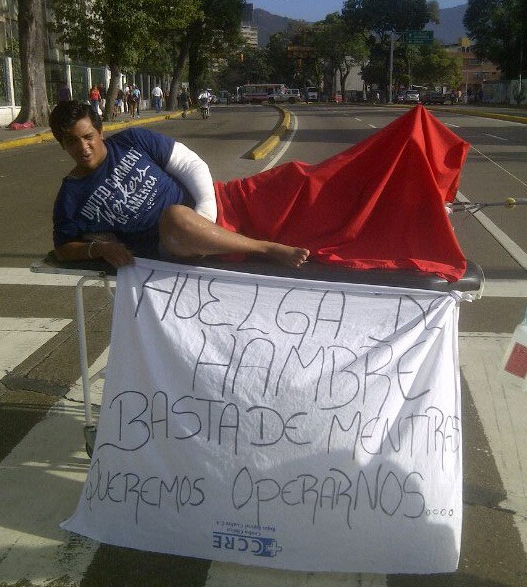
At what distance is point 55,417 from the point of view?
4062mm

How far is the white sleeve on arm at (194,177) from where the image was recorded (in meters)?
3.34

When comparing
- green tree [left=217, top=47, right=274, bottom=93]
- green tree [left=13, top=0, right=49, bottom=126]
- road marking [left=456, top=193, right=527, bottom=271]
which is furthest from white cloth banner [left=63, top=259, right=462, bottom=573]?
green tree [left=217, top=47, right=274, bottom=93]

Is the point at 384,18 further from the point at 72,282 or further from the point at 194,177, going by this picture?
the point at 194,177

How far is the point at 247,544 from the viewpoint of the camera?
2775 millimetres

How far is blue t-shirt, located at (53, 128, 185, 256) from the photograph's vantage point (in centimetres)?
325

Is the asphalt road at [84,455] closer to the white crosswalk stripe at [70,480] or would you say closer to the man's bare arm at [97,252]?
the white crosswalk stripe at [70,480]

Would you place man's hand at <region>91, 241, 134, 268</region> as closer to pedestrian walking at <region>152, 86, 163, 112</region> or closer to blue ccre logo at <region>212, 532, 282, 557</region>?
blue ccre logo at <region>212, 532, 282, 557</region>

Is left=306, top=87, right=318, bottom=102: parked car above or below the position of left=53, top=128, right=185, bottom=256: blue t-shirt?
below

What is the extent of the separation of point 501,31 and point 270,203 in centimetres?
8306

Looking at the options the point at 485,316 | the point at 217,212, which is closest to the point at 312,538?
the point at 217,212

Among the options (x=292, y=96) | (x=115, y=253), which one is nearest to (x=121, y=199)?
(x=115, y=253)

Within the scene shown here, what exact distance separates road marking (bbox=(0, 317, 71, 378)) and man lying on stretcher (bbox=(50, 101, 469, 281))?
6.05 ft

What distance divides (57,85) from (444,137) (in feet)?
129

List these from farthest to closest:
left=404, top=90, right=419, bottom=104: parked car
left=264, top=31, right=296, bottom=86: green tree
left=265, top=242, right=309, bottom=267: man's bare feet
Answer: left=264, top=31, right=296, bottom=86: green tree
left=404, top=90, right=419, bottom=104: parked car
left=265, top=242, right=309, bottom=267: man's bare feet
